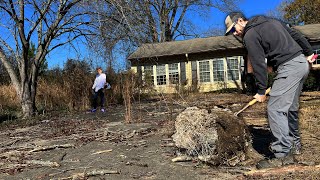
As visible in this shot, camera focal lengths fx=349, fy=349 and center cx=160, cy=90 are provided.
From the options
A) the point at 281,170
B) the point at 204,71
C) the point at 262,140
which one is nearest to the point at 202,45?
the point at 204,71

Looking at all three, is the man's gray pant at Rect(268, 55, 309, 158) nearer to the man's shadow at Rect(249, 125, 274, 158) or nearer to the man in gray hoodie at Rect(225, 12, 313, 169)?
the man in gray hoodie at Rect(225, 12, 313, 169)

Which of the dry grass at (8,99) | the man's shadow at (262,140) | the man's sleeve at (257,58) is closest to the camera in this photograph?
the man's sleeve at (257,58)

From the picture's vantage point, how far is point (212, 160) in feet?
14.4

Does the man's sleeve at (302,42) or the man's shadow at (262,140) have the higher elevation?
the man's sleeve at (302,42)

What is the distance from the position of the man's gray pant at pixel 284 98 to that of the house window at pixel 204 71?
20.2 meters

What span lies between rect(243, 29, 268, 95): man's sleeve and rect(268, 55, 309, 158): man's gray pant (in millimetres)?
199

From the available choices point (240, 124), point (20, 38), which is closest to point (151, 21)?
point (20, 38)

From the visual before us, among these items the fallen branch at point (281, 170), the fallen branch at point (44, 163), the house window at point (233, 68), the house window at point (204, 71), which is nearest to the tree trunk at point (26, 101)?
the fallen branch at point (44, 163)

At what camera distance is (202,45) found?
24828mm

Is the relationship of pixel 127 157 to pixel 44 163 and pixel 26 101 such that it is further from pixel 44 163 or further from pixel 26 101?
pixel 26 101

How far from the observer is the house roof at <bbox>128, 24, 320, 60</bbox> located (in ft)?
73.6

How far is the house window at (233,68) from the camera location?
23.4 m

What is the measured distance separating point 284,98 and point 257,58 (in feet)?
1.88

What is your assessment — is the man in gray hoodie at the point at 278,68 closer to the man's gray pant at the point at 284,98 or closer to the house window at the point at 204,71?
the man's gray pant at the point at 284,98
